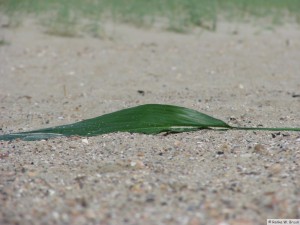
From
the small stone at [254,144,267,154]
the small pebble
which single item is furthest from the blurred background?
the small stone at [254,144,267,154]

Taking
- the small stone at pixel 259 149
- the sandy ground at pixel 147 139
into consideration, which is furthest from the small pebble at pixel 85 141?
the small stone at pixel 259 149

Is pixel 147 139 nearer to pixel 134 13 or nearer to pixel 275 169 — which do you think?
pixel 275 169

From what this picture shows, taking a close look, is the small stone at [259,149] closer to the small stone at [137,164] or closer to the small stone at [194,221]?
the small stone at [137,164]

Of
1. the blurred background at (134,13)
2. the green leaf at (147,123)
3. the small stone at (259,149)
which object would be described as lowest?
the small stone at (259,149)

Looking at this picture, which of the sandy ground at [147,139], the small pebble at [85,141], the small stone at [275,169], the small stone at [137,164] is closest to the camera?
the sandy ground at [147,139]

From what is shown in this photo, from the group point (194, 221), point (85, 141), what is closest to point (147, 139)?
point (85, 141)

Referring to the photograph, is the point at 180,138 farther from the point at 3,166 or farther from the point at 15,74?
the point at 15,74

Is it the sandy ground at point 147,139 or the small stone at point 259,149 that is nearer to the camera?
the sandy ground at point 147,139

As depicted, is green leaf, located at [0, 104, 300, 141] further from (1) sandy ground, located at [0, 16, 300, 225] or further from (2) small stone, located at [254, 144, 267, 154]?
(2) small stone, located at [254, 144, 267, 154]
